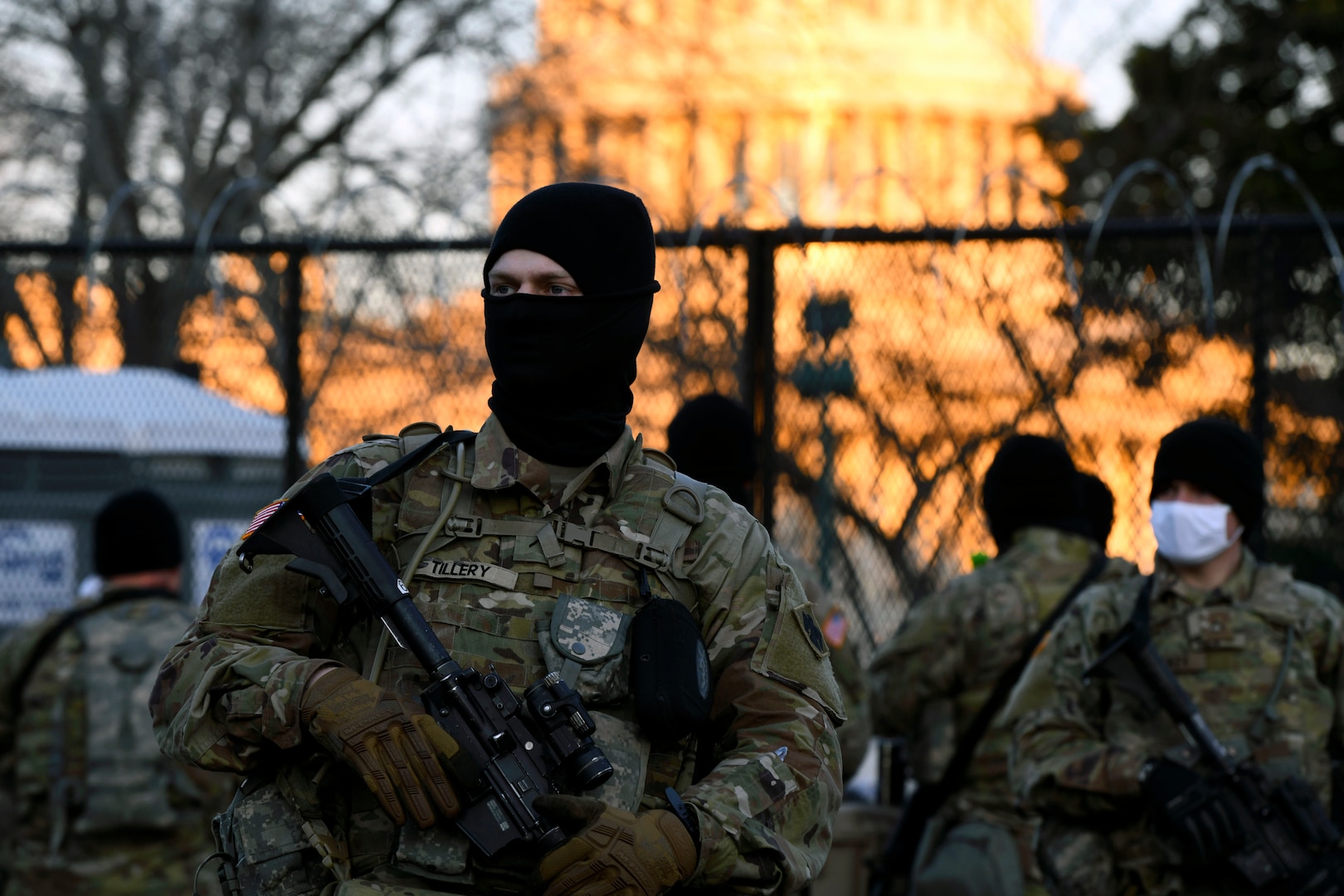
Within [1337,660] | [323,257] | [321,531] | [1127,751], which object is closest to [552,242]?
[321,531]

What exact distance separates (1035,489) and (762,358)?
1077 millimetres

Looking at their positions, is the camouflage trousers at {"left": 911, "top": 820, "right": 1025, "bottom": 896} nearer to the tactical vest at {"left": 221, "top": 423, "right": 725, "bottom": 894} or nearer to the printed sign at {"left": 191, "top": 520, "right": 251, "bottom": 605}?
the tactical vest at {"left": 221, "top": 423, "right": 725, "bottom": 894}

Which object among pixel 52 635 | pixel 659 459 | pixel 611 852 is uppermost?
pixel 659 459

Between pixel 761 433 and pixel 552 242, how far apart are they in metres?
3.04

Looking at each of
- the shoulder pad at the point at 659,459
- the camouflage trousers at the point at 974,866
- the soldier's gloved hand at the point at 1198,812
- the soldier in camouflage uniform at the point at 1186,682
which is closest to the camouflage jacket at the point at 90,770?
the camouflage trousers at the point at 974,866

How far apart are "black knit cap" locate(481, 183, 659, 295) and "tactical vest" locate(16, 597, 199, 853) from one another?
2.97m

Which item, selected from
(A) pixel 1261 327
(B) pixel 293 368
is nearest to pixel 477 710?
(B) pixel 293 368

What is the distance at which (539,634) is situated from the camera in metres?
2.46

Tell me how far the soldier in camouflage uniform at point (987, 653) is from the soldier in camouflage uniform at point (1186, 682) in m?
0.74

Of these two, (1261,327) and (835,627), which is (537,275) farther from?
(1261,327)

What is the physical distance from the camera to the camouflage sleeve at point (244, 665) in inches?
92.8

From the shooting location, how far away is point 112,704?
4969mm

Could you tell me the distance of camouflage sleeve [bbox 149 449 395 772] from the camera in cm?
236

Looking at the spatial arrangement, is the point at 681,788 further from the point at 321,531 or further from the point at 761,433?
the point at 761,433
